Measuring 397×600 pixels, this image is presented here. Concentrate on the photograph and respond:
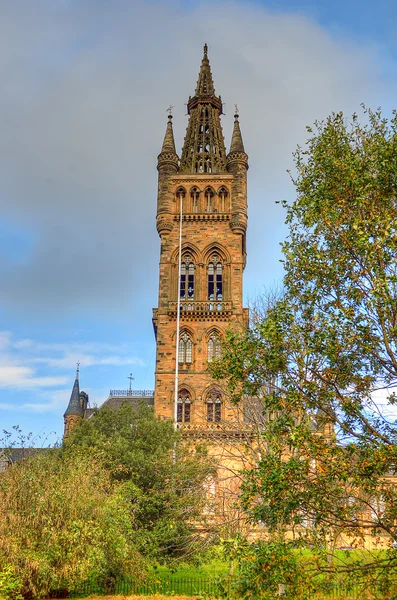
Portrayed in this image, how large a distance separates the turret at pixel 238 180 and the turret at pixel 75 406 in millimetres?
25236

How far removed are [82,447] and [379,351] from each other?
2030cm

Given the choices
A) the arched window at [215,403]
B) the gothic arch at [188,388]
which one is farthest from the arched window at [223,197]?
the arched window at [215,403]

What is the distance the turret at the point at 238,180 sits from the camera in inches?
2003

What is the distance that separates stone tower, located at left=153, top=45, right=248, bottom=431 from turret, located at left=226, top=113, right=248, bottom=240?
83 mm

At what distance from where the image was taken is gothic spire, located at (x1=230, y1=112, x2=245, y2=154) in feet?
181

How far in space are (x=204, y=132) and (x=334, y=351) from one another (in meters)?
49.7

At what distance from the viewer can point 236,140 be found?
185 feet

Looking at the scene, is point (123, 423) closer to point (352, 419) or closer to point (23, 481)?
point (23, 481)

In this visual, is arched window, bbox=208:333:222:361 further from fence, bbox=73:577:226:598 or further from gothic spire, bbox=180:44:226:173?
fence, bbox=73:577:226:598

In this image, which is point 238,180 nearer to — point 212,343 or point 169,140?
point 169,140

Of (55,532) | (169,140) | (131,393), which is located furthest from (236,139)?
(55,532)

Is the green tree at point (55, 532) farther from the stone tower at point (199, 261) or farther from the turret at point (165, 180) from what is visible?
the turret at point (165, 180)

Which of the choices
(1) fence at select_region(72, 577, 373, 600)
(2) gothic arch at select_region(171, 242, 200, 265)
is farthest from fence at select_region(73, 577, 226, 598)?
(2) gothic arch at select_region(171, 242, 200, 265)

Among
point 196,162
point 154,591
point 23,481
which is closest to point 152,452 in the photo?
point 154,591
